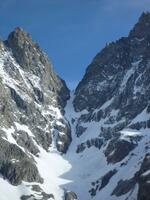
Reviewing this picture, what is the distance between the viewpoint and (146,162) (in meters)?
189

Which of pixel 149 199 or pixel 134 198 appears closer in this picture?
pixel 149 199

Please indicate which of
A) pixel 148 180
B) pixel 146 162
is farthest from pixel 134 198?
pixel 148 180

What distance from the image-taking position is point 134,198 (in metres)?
192

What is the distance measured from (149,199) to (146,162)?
175 ft

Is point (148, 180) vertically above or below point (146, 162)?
below

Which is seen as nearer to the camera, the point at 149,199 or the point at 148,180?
the point at 149,199

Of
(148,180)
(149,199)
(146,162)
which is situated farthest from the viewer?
(146,162)

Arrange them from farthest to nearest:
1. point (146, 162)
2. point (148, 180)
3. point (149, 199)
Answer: point (146, 162) → point (148, 180) → point (149, 199)

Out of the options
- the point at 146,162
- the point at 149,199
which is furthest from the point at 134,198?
the point at 149,199

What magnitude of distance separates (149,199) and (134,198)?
56414mm

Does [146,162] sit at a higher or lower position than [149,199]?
higher

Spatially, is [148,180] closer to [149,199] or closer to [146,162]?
[149,199]

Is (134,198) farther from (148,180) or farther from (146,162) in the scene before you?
(148,180)

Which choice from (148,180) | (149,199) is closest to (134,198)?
(148,180)
